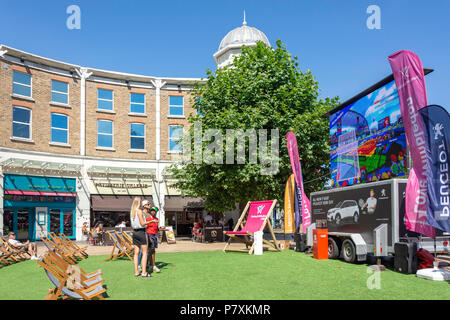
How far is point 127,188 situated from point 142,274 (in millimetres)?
19621

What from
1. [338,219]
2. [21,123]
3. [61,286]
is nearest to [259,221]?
[338,219]

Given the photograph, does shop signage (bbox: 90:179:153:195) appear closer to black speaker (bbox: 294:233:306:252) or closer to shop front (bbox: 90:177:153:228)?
shop front (bbox: 90:177:153:228)

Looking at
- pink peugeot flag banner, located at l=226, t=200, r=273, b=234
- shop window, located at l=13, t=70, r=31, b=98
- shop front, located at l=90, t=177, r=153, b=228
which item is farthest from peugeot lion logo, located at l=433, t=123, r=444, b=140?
shop window, located at l=13, t=70, r=31, b=98

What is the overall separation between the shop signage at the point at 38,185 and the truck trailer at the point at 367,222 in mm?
18260

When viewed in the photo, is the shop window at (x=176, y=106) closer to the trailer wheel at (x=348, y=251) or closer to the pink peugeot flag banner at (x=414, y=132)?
the trailer wheel at (x=348, y=251)

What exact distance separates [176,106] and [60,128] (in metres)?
8.35

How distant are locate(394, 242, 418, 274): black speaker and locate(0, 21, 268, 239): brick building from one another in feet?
51.3

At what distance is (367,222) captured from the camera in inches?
428

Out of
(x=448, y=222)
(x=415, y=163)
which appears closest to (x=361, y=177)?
(x=415, y=163)

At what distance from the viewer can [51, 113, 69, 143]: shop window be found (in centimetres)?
2591

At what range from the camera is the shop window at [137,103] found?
95.1ft

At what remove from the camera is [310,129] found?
19156 mm

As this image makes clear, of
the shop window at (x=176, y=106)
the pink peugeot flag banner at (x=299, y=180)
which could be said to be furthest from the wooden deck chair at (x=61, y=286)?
the shop window at (x=176, y=106)

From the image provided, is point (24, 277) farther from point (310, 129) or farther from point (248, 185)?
point (310, 129)
